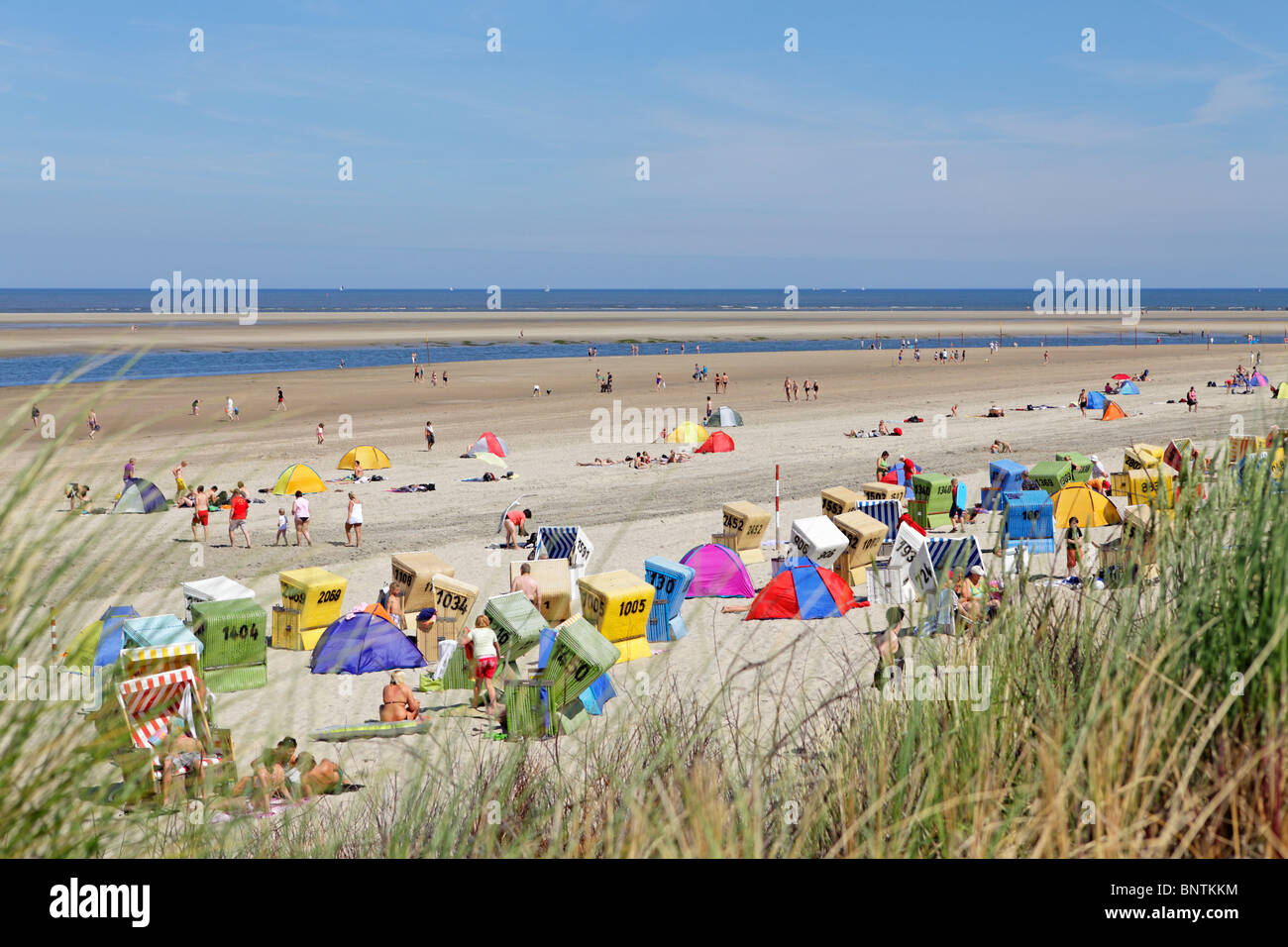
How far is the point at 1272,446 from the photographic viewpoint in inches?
170

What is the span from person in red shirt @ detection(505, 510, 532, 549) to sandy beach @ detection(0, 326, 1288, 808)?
2.48ft

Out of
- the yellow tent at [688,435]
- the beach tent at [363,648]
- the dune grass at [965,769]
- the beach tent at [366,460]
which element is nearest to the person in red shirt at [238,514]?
the beach tent at [363,648]

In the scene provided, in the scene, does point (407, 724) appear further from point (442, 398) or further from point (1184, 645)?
point (442, 398)

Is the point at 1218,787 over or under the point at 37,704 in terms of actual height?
under

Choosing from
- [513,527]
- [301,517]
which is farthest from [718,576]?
[301,517]

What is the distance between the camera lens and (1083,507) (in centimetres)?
1934

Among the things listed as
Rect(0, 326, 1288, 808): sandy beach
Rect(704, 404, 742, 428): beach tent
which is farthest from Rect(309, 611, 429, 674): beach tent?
Rect(704, 404, 742, 428): beach tent

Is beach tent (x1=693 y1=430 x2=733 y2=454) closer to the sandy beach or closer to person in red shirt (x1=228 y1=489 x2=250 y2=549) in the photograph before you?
the sandy beach

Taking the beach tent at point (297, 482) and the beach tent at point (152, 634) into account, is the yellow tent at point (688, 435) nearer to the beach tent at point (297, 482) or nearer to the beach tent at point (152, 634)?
the beach tent at point (297, 482)

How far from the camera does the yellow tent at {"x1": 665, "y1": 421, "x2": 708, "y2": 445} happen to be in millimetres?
33781

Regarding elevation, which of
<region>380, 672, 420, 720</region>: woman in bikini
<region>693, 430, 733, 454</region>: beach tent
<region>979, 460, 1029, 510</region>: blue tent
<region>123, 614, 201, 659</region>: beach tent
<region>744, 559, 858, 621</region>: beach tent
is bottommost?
<region>380, 672, 420, 720</region>: woman in bikini

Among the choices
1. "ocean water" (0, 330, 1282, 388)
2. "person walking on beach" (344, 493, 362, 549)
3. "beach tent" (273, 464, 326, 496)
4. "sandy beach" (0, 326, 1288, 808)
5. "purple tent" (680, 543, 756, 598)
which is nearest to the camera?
"sandy beach" (0, 326, 1288, 808)
